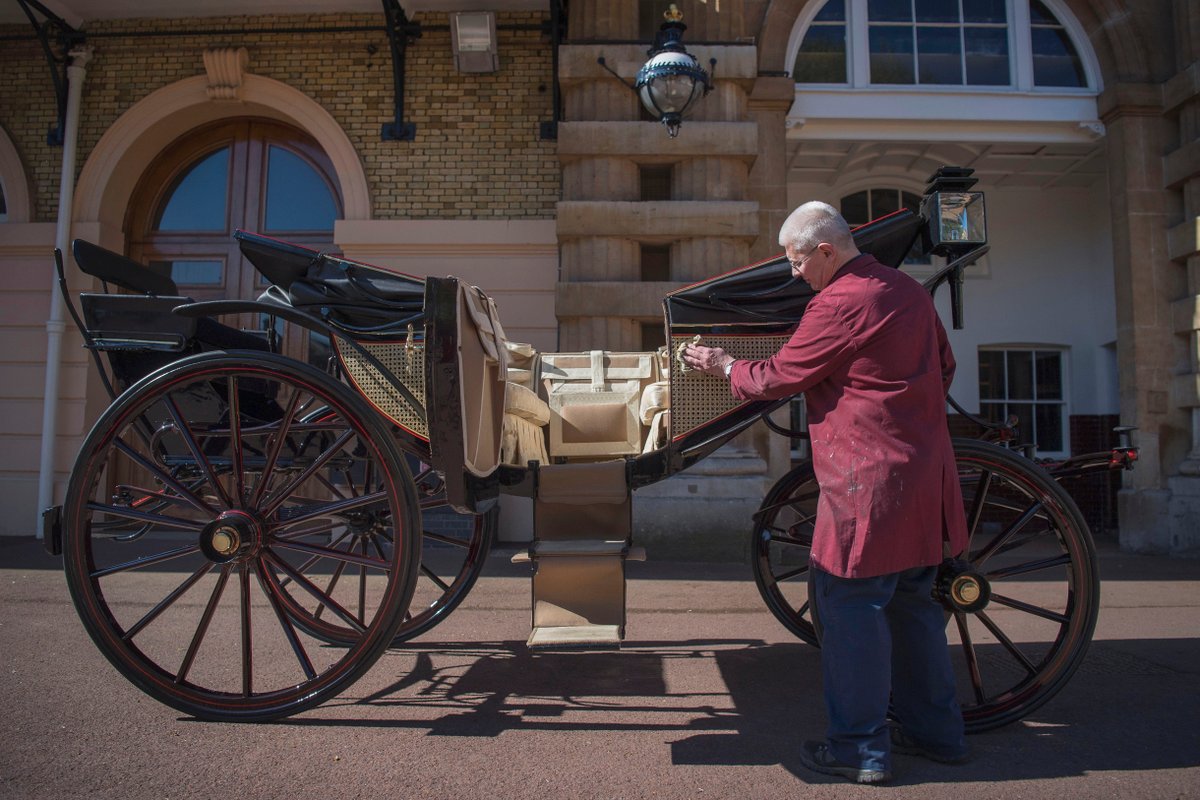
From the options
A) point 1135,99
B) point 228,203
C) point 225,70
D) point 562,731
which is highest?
point 225,70

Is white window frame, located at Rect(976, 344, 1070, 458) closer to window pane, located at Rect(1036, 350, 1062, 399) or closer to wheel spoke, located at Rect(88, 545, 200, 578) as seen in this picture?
window pane, located at Rect(1036, 350, 1062, 399)

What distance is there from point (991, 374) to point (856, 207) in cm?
250

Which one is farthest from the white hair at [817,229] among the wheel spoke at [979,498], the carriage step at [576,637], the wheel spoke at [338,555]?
the wheel spoke at [338,555]

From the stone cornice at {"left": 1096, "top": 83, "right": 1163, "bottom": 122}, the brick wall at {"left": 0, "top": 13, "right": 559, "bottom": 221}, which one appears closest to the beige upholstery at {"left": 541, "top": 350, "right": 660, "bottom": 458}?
the brick wall at {"left": 0, "top": 13, "right": 559, "bottom": 221}

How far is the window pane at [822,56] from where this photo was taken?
8016 millimetres

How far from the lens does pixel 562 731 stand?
283cm

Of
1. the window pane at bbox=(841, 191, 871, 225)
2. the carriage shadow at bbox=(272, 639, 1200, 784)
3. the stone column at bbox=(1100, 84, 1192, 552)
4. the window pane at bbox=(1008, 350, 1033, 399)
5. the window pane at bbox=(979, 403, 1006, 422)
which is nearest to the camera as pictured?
the carriage shadow at bbox=(272, 639, 1200, 784)

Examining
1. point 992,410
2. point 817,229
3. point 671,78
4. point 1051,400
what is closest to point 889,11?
point 671,78

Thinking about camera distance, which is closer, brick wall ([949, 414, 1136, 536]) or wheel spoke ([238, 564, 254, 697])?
wheel spoke ([238, 564, 254, 697])

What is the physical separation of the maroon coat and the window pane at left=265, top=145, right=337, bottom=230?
6.99 metres

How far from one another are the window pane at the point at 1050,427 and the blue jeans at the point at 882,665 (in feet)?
25.8

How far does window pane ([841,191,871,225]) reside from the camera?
9.50 meters

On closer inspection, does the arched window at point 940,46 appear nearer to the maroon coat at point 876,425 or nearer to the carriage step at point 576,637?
the maroon coat at point 876,425

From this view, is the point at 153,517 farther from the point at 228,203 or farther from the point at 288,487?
the point at 228,203
